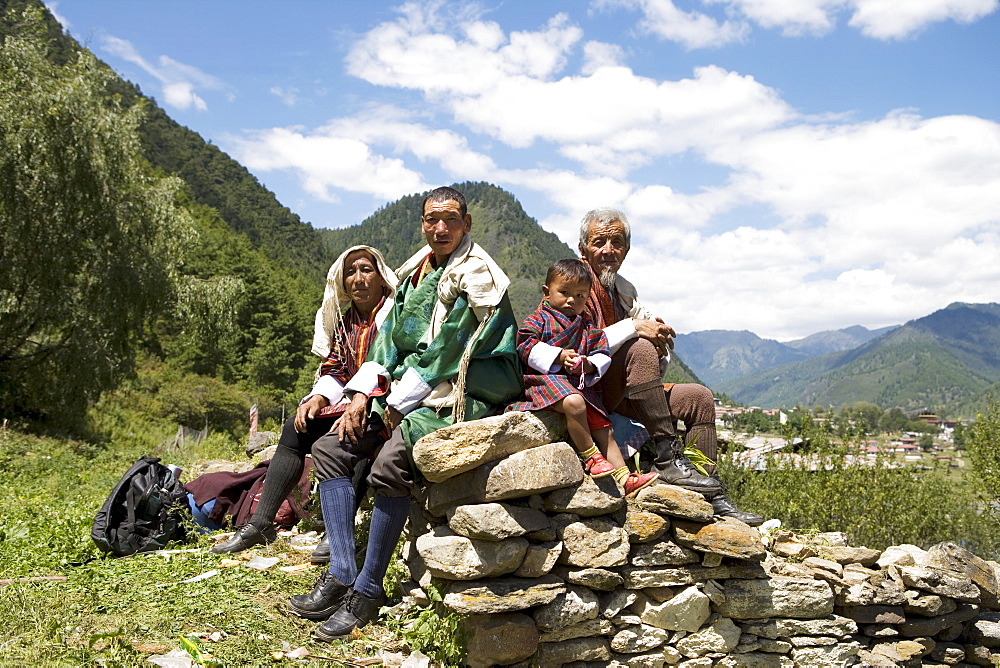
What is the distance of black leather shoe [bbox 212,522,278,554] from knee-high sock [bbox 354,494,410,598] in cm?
121

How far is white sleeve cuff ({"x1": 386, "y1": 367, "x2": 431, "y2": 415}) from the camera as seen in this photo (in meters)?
3.38

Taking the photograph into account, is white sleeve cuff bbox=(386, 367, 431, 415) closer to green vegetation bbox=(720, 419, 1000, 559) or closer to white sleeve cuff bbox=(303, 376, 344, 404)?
white sleeve cuff bbox=(303, 376, 344, 404)

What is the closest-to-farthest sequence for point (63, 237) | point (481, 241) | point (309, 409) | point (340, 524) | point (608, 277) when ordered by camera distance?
point (340, 524) → point (309, 409) → point (608, 277) → point (63, 237) → point (481, 241)

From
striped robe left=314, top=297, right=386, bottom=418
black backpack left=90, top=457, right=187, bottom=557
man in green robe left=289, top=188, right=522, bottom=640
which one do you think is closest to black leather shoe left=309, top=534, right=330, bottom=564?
man in green robe left=289, top=188, right=522, bottom=640

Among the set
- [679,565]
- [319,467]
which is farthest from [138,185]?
[679,565]

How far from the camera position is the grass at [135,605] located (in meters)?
2.86

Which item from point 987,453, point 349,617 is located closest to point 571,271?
point 349,617

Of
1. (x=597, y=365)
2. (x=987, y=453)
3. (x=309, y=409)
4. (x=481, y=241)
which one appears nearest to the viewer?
(x=597, y=365)

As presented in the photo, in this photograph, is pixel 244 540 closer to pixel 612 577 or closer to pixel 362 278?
pixel 362 278

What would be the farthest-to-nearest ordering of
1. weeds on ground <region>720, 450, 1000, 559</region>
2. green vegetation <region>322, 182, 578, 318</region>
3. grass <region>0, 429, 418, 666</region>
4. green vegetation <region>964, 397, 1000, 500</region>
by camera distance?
green vegetation <region>322, 182, 578, 318</region> < green vegetation <region>964, 397, 1000, 500</region> < weeds on ground <region>720, 450, 1000, 559</region> < grass <region>0, 429, 418, 666</region>

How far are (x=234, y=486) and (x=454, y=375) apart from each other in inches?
99.8

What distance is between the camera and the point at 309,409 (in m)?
4.00

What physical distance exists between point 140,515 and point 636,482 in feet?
10.9

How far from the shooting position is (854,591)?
4.01 m
